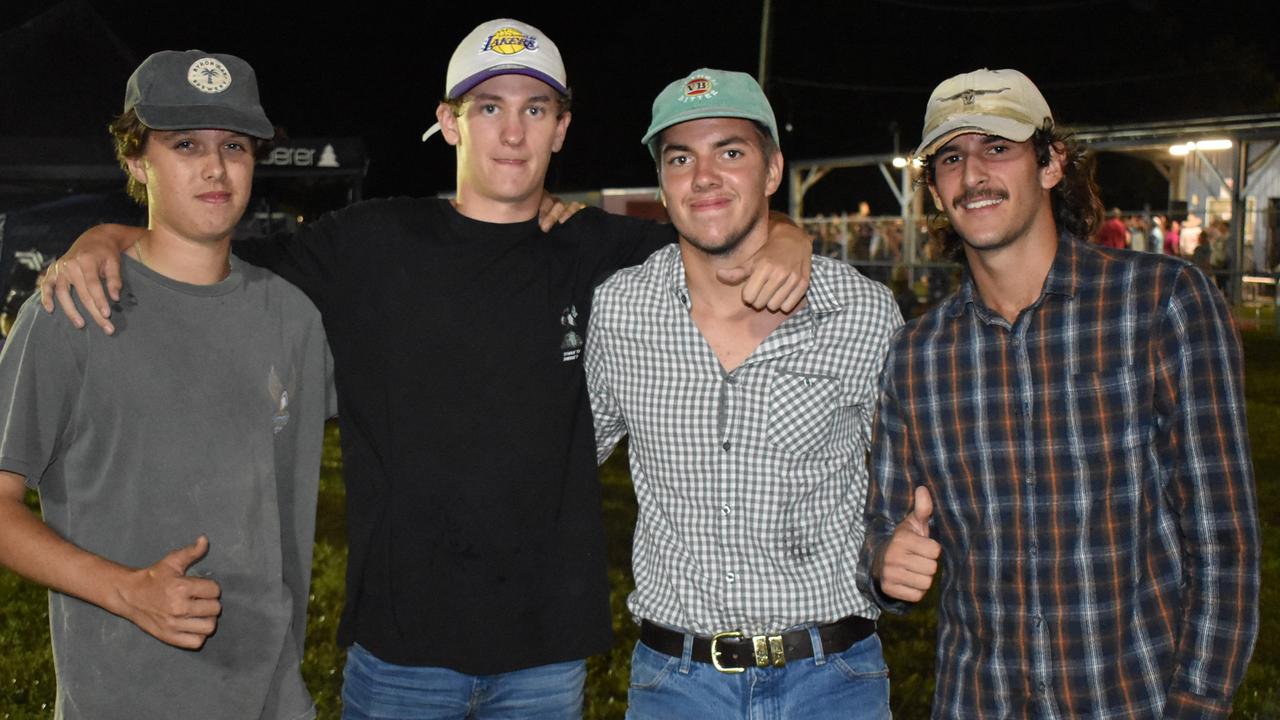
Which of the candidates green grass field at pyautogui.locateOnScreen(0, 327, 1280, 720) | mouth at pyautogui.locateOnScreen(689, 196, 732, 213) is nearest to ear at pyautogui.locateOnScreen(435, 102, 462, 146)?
mouth at pyautogui.locateOnScreen(689, 196, 732, 213)

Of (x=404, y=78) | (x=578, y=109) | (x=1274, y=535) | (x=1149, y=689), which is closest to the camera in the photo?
(x=1149, y=689)

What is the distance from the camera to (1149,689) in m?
2.73

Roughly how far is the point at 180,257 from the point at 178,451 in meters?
0.55

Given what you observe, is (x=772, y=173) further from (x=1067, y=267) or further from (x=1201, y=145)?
(x=1201, y=145)

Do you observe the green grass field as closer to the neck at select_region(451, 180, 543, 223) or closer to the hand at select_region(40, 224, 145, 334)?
the neck at select_region(451, 180, 543, 223)

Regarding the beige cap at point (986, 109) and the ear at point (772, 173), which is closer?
the beige cap at point (986, 109)

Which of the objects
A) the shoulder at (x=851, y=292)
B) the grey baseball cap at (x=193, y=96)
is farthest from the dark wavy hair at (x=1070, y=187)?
the grey baseball cap at (x=193, y=96)

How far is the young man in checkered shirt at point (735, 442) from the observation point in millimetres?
3105

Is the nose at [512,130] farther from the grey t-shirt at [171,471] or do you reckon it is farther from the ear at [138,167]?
the ear at [138,167]

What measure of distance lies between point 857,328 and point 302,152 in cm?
1121

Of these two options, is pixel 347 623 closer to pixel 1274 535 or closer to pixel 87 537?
pixel 87 537

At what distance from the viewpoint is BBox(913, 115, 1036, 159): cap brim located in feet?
10.1

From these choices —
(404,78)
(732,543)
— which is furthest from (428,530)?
(404,78)

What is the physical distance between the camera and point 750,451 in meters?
3.15
